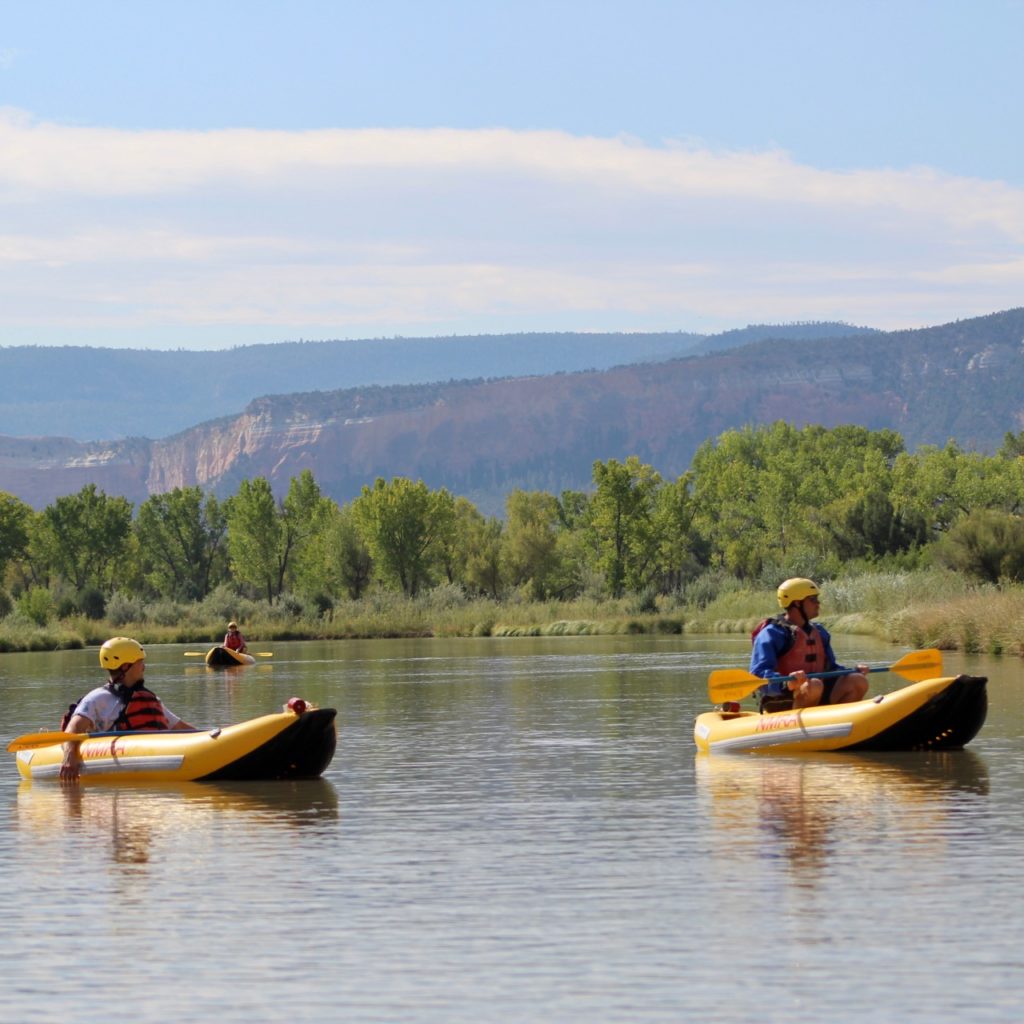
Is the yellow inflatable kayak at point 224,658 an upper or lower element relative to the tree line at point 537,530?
lower

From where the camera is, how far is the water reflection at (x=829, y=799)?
13133 millimetres

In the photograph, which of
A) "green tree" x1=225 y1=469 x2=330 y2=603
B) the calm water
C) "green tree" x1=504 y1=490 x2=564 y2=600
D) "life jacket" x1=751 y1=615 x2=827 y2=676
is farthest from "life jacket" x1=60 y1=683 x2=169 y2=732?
"green tree" x1=225 y1=469 x2=330 y2=603

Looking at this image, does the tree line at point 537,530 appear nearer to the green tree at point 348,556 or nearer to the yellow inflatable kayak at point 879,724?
the green tree at point 348,556

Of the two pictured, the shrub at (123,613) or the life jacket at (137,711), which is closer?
the life jacket at (137,711)

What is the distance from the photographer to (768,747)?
62.3ft

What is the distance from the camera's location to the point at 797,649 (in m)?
19.1

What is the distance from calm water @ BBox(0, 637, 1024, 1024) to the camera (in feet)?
29.2

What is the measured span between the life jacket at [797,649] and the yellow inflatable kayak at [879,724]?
1.60 ft

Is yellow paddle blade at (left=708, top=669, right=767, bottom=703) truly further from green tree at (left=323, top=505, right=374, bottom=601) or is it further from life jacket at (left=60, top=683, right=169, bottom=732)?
green tree at (left=323, top=505, right=374, bottom=601)

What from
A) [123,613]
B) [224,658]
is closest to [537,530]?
[123,613]

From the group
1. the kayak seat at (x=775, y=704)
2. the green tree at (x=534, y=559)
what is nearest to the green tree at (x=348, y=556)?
the green tree at (x=534, y=559)

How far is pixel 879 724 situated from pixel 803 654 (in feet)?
3.48

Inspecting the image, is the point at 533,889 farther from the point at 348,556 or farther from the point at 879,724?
the point at 348,556

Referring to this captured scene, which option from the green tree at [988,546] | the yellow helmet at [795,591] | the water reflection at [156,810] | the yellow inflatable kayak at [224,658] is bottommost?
the water reflection at [156,810]
